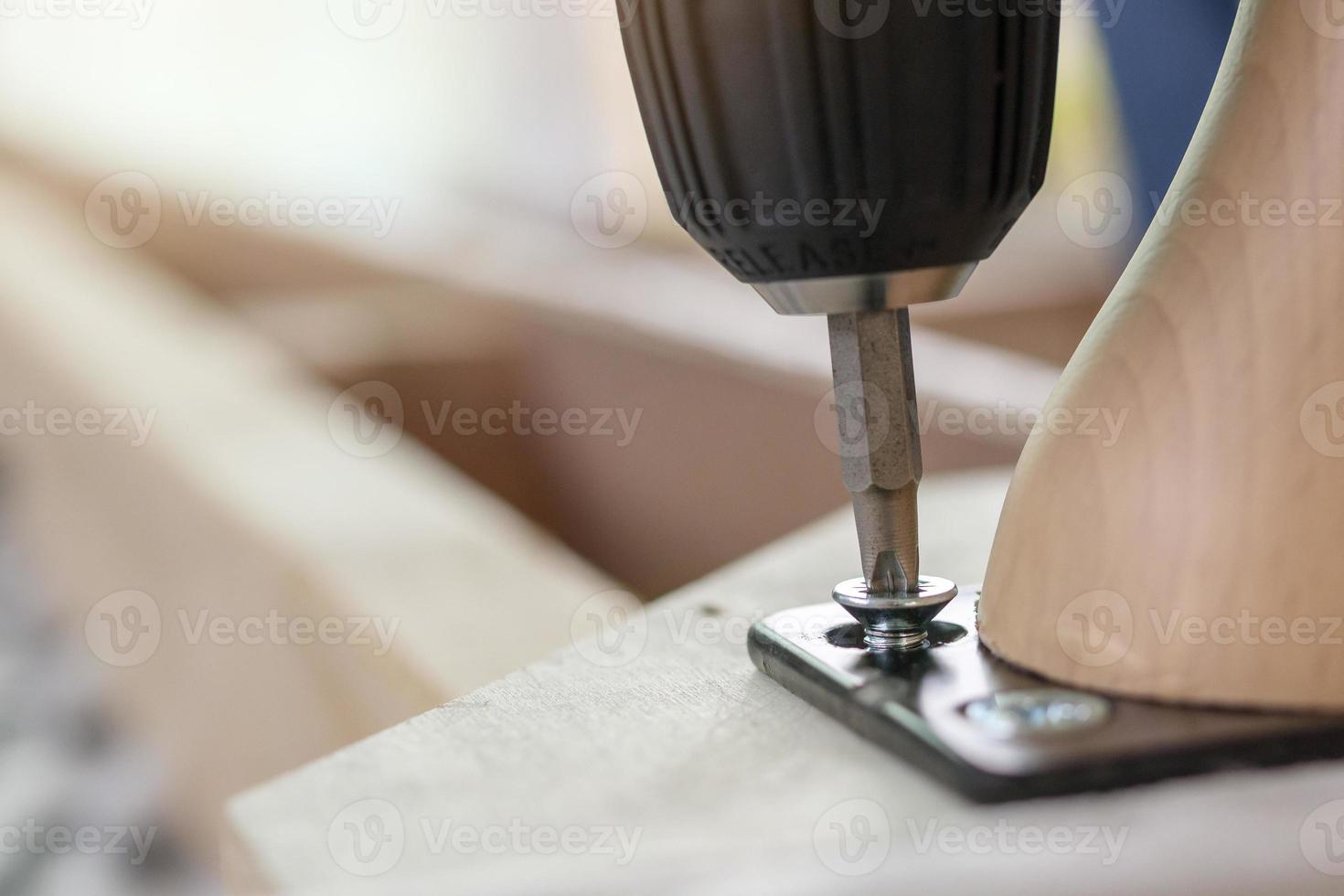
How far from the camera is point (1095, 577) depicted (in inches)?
8.9

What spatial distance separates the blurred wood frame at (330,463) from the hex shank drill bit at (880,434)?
53 centimetres

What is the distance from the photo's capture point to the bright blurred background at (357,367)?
913 mm

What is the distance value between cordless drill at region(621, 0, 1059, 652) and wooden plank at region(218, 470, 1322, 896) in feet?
0.27

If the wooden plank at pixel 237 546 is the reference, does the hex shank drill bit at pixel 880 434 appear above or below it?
above

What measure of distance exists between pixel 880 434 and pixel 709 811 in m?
0.09

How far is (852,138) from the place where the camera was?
0.21 meters

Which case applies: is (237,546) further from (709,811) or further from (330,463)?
(709,811)

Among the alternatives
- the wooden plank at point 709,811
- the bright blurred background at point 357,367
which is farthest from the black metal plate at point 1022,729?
the bright blurred background at point 357,367

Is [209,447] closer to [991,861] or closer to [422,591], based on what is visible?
[422,591]

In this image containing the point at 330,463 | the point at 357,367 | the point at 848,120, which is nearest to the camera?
the point at 848,120

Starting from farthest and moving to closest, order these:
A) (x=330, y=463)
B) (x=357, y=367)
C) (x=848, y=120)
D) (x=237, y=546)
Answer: (x=357, y=367), (x=330, y=463), (x=237, y=546), (x=848, y=120)

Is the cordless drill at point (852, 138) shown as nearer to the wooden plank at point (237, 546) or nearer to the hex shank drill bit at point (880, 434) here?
the hex shank drill bit at point (880, 434)

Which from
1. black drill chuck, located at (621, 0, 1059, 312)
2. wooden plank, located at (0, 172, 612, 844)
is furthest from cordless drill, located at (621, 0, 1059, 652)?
wooden plank, located at (0, 172, 612, 844)

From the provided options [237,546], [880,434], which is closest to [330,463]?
[237,546]
